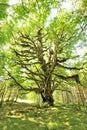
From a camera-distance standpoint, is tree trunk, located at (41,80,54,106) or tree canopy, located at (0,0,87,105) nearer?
tree canopy, located at (0,0,87,105)

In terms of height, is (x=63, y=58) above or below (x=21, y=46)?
below

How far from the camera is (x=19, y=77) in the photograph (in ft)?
49.3

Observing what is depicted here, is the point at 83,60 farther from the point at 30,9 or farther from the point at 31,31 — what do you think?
the point at 30,9

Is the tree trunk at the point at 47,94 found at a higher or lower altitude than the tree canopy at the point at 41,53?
lower

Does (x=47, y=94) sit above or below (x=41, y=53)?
below

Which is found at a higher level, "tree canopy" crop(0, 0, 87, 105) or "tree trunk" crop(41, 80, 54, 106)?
"tree canopy" crop(0, 0, 87, 105)

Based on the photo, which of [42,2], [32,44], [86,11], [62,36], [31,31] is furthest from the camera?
[32,44]

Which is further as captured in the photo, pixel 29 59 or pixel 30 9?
pixel 29 59

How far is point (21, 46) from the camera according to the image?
614 inches

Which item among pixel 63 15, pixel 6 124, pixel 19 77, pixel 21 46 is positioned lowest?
pixel 6 124

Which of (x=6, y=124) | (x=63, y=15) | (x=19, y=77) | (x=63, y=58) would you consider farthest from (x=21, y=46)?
(x=6, y=124)

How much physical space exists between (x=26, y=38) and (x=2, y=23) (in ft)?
14.7

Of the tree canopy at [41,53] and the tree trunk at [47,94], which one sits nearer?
the tree canopy at [41,53]

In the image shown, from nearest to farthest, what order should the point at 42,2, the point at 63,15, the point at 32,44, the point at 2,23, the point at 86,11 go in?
the point at 42,2 < the point at 86,11 < the point at 63,15 < the point at 2,23 < the point at 32,44
